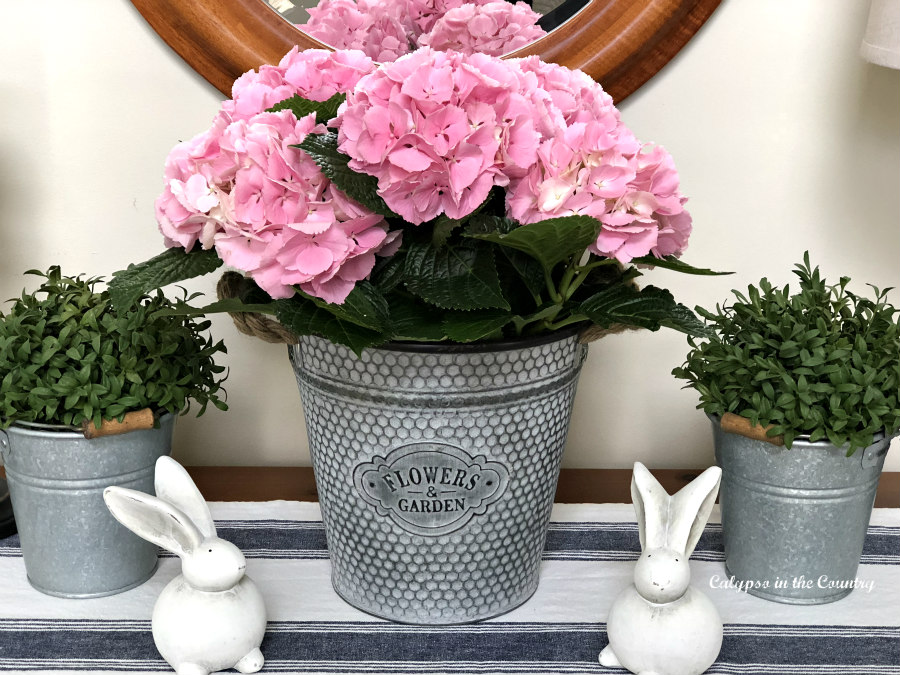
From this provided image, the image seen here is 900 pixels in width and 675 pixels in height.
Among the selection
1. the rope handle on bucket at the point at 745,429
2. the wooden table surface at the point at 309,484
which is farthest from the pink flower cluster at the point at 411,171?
the wooden table surface at the point at 309,484

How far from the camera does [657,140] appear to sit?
110cm

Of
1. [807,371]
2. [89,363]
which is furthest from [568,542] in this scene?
[89,363]

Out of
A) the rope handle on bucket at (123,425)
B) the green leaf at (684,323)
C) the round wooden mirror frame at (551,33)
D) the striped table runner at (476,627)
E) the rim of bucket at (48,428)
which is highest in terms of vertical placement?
the round wooden mirror frame at (551,33)

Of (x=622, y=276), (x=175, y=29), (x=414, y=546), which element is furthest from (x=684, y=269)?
(x=175, y=29)

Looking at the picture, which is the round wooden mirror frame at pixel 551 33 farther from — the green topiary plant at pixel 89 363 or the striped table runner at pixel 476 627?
the striped table runner at pixel 476 627

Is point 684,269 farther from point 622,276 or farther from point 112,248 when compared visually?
point 112,248

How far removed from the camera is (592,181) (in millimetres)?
707

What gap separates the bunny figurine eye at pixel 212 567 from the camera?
75 cm

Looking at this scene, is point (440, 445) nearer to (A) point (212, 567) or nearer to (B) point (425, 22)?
(A) point (212, 567)

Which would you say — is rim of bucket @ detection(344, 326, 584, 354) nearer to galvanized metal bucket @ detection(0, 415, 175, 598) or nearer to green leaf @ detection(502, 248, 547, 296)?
green leaf @ detection(502, 248, 547, 296)

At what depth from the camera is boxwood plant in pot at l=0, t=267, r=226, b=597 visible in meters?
0.84

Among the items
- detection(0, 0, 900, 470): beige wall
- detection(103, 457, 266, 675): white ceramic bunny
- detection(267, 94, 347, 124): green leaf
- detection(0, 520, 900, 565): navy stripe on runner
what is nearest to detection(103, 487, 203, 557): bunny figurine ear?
detection(103, 457, 266, 675): white ceramic bunny

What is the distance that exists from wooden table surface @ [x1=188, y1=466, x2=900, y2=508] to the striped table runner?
111 mm

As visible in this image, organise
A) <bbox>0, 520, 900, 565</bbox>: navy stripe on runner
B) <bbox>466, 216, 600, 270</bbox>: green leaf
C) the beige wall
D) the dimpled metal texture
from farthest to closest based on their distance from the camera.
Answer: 1. the beige wall
2. <bbox>0, 520, 900, 565</bbox>: navy stripe on runner
3. the dimpled metal texture
4. <bbox>466, 216, 600, 270</bbox>: green leaf
